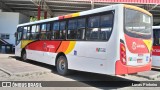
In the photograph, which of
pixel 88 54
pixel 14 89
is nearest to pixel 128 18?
pixel 88 54

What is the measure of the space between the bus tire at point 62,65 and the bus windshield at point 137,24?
11.9 ft

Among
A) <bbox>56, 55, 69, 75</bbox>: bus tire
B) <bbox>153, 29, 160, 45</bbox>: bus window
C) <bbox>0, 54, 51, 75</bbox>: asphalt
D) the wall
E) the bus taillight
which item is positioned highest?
the wall

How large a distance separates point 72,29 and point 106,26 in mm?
2362

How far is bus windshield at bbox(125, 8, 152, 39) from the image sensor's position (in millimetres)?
8289

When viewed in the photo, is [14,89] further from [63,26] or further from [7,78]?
[63,26]

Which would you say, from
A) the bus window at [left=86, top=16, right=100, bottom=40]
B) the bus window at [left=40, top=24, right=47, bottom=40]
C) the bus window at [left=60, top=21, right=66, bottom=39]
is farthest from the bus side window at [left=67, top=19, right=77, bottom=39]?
the bus window at [left=40, top=24, right=47, bottom=40]

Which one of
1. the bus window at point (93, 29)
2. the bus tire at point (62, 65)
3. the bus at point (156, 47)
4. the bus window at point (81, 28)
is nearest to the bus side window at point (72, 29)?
the bus window at point (81, 28)

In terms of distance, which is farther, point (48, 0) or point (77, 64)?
point (48, 0)

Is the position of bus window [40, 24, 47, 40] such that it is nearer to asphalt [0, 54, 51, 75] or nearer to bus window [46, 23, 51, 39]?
bus window [46, 23, 51, 39]

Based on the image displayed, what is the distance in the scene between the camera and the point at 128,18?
27.3 ft

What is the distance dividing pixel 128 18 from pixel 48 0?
17461 mm

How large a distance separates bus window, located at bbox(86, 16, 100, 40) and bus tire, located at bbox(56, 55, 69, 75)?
6.89ft

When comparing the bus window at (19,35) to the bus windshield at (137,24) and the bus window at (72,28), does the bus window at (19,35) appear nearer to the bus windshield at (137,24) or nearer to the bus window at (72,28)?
the bus window at (72,28)

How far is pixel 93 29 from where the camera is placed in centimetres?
909
